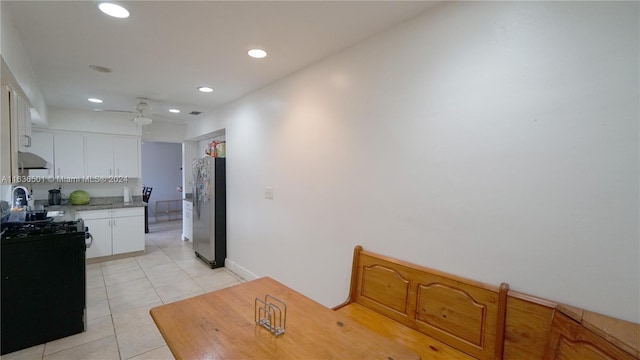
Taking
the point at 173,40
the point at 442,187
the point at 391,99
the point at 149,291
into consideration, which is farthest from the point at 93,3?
the point at 149,291

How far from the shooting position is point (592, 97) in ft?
3.90

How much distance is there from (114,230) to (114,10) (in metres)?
3.89

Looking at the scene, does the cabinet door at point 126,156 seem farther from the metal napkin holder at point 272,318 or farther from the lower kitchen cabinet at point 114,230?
the metal napkin holder at point 272,318

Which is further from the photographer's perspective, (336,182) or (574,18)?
(336,182)

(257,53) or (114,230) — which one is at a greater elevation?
(257,53)

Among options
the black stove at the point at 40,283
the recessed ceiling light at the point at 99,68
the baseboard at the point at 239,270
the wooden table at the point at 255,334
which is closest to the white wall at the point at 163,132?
the recessed ceiling light at the point at 99,68

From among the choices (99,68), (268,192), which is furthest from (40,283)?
(268,192)

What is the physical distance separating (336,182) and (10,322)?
2800mm

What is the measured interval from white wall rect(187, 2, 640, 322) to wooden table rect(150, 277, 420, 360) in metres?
0.71

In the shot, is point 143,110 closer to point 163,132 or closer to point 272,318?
point 163,132

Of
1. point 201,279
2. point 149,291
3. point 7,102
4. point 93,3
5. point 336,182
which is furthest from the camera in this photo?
point 201,279

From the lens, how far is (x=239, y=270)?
12.6ft

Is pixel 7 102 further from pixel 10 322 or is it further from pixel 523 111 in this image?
pixel 523 111

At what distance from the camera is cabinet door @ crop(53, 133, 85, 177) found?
443 centimetres
